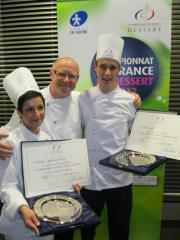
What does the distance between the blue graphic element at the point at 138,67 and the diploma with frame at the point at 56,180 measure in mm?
862

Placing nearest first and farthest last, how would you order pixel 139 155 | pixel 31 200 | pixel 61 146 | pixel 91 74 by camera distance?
1. pixel 31 200
2. pixel 61 146
3. pixel 139 155
4. pixel 91 74

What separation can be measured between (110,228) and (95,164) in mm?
537

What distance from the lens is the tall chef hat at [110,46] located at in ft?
6.87

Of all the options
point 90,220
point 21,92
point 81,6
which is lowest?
point 90,220

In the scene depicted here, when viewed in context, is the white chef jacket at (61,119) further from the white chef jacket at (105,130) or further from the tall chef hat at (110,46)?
the tall chef hat at (110,46)

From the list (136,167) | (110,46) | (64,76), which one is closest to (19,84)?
(64,76)

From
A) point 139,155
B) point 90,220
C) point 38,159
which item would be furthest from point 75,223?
point 139,155

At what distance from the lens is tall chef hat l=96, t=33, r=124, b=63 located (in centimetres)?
209

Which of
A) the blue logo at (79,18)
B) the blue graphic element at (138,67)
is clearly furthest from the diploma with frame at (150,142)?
the blue logo at (79,18)

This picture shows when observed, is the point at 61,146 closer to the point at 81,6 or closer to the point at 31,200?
the point at 31,200

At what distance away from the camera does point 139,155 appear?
2.00 metres

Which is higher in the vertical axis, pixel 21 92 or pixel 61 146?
pixel 21 92

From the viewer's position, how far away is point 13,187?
155 centimetres

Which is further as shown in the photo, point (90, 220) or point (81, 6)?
point (81, 6)
